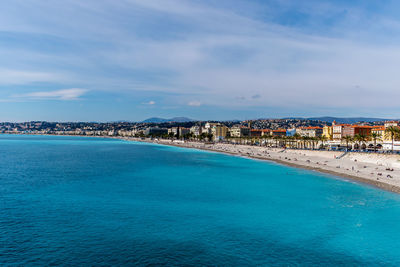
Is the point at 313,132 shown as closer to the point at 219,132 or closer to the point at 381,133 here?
the point at 381,133

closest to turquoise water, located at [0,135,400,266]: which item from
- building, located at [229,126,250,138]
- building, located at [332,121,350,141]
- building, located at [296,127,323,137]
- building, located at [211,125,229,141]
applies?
building, located at [332,121,350,141]

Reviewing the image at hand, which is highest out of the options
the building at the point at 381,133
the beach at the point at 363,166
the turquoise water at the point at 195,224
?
the building at the point at 381,133

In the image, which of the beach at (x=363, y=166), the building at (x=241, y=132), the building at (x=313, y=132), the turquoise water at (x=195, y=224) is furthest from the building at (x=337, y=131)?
the turquoise water at (x=195, y=224)

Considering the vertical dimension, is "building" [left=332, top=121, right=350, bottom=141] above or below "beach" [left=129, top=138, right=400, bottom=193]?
above

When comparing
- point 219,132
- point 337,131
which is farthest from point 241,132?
point 337,131

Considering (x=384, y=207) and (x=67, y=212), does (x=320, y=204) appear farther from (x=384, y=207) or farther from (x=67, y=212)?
(x=67, y=212)

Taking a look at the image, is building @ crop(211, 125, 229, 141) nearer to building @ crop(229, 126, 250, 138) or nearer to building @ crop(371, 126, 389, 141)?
building @ crop(229, 126, 250, 138)

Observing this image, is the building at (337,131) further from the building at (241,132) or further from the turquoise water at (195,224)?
the turquoise water at (195,224)

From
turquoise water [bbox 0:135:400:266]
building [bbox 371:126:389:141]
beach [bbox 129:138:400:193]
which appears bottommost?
turquoise water [bbox 0:135:400:266]

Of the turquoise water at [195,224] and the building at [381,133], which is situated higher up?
the building at [381,133]
